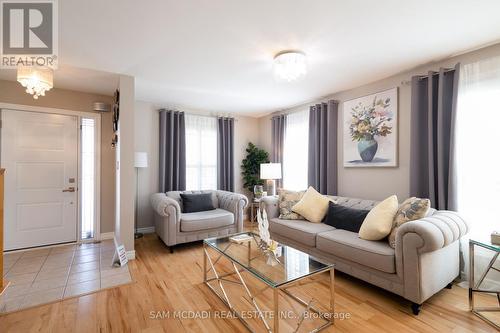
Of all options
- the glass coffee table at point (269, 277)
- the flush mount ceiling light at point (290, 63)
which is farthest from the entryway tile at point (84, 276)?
the flush mount ceiling light at point (290, 63)

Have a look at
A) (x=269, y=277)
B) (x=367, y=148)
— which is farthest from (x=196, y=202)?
(x=367, y=148)

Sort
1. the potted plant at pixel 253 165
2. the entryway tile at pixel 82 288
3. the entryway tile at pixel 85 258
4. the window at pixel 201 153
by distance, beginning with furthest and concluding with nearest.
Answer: the potted plant at pixel 253 165, the window at pixel 201 153, the entryway tile at pixel 85 258, the entryway tile at pixel 82 288

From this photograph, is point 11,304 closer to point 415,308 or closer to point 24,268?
point 24,268

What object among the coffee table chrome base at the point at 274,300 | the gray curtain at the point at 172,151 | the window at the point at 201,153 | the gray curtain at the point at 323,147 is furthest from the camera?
the window at the point at 201,153

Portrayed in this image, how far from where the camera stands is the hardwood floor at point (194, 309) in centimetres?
181

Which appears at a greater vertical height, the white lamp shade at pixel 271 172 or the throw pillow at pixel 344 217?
the white lamp shade at pixel 271 172

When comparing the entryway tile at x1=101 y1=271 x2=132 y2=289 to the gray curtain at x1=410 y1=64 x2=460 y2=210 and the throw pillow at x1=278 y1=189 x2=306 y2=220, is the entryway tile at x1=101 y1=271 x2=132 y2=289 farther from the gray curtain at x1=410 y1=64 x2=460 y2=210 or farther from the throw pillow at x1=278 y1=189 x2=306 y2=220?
the gray curtain at x1=410 y1=64 x2=460 y2=210

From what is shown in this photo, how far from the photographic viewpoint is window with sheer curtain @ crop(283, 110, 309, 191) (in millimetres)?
4465

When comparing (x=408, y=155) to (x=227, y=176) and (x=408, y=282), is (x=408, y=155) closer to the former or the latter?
(x=408, y=282)

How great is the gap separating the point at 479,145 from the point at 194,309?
10.5 ft

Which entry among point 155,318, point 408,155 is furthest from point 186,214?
point 408,155

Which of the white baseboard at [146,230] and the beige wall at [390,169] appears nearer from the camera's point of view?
the beige wall at [390,169]

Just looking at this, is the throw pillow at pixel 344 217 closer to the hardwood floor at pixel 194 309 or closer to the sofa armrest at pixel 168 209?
the hardwood floor at pixel 194 309

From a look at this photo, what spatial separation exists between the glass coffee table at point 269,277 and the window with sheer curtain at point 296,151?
221 cm
